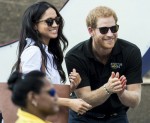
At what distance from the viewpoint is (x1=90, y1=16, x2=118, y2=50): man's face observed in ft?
13.5

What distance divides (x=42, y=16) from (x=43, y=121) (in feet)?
4.36

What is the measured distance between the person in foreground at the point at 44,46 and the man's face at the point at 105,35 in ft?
1.08

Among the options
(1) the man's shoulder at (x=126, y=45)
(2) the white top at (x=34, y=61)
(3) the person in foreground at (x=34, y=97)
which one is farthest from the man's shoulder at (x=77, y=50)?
(3) the person in foreground at (x=34, y=97)

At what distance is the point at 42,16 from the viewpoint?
Answer: 3.86 metres

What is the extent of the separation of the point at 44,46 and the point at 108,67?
2.23 ft

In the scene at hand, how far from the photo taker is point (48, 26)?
3857 mm

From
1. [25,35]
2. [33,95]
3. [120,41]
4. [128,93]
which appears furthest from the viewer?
[120,41]

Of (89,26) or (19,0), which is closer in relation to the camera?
(89,26)

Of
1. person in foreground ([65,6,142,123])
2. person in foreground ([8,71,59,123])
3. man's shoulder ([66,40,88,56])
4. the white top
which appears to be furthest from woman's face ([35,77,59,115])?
man's shoulder ([66,40,88,56])

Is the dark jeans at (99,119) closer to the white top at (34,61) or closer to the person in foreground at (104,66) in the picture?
the person in foreground at (104,66)

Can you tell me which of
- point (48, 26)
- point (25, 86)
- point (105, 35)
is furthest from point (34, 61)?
point (25, 86)

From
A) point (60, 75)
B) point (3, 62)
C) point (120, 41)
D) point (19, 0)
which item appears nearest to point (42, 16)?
point (60, 75)

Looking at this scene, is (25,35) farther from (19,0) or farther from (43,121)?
(19,0)

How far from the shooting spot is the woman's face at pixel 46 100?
2.65m
